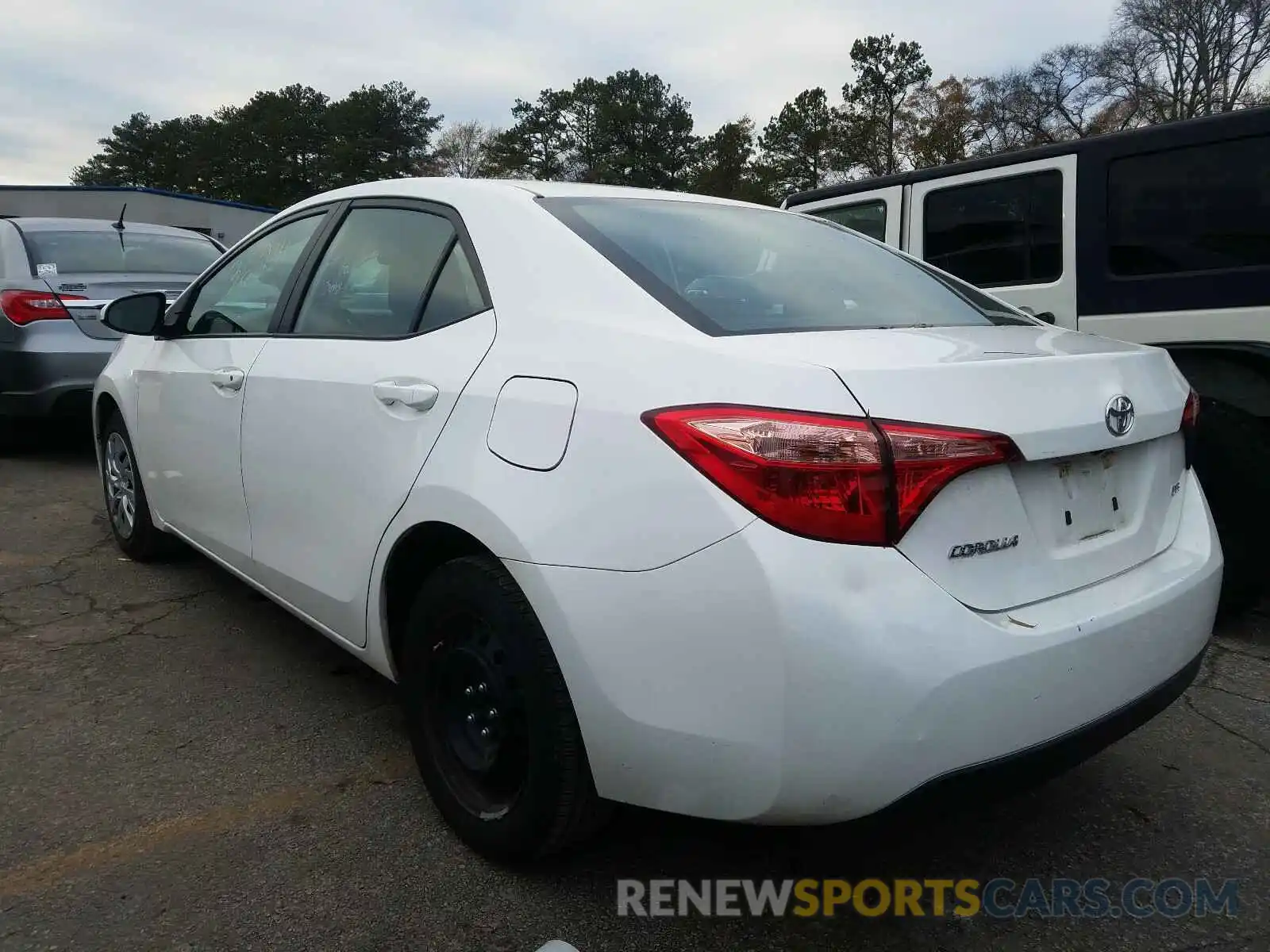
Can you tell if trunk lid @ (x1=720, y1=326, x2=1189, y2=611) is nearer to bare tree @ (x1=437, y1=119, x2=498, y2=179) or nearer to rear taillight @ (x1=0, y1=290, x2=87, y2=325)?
rear taillight @ (x1=0, y1=290, x2=87, y2=325)

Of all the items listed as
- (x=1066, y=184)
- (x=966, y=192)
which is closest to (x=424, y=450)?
(x=1066, y=184)

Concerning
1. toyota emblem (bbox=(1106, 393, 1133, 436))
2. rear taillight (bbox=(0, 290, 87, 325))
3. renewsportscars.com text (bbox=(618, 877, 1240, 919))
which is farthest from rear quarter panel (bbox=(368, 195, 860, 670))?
rear taillight (bbox=(0, 290, 87, 325))

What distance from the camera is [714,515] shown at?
1.56 m

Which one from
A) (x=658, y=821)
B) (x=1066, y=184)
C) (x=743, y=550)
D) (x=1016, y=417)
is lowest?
(x=658, y=821)

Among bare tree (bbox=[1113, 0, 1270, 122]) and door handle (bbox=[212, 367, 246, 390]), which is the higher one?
bare tree (bbox=[1113, 0, 1270, 122])

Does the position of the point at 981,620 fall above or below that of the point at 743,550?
below

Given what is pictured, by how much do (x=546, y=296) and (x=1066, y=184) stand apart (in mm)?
3130

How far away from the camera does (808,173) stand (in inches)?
1982

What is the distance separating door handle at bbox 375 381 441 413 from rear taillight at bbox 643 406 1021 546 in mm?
794

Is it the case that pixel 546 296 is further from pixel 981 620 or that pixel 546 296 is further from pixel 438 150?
pixel 438 150

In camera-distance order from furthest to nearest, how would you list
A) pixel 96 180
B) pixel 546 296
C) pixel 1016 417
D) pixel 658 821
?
pixel 96 180 < pixel 658 821 < pixel 546 296 < pixel 1016 417

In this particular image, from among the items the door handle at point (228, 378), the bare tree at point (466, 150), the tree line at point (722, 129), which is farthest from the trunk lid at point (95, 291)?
the bare tree at point (466, 150)

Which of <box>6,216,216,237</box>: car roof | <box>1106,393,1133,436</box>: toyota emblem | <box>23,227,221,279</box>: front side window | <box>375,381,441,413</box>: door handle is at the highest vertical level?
<box>6,216,216,237</box>: car roof

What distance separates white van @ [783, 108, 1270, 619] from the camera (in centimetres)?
341
